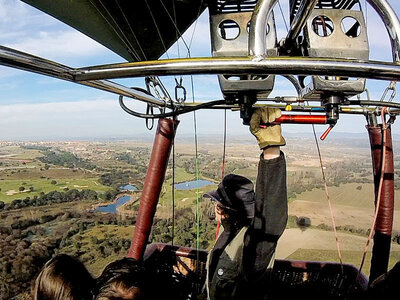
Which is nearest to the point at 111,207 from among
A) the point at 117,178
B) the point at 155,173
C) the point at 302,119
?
the point at 117,178

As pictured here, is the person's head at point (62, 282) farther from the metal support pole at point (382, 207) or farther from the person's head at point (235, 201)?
the metal support pole at point (382, 207)

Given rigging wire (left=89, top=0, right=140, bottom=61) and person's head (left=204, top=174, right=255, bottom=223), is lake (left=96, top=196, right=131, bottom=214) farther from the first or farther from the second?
person's head (left=204, top=174, right=255, bottom=223)

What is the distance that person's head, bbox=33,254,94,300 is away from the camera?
0.89 metres

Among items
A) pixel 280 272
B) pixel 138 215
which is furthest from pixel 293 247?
pixel 138 215

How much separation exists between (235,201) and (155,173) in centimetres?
49

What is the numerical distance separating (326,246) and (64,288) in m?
14.9

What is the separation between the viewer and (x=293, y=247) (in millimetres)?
12766

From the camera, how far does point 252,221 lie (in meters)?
1.21

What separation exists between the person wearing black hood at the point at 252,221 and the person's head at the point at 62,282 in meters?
0.59

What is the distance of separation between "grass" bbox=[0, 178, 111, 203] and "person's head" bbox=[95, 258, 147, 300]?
16.7 m

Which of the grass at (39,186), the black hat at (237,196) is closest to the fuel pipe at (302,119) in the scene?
the black hat at (237,196)

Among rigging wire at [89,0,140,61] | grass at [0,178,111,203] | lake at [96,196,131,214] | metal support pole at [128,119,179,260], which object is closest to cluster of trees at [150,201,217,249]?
metal support pole at [128,119,179,260]

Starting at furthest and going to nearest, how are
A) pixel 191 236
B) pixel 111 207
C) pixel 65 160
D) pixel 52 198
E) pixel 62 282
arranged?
pixel 65 160 → pixel 52 198 → pixel 111 207 → pixel 191 236 → pixel 62 282

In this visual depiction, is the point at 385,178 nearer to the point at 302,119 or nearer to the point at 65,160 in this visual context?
the point at 302,119
